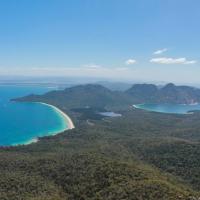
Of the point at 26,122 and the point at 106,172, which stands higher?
the point at 106,172

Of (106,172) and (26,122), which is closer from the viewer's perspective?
(106,172)

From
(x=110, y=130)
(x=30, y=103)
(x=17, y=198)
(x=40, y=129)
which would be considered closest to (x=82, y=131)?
(x=110, y=130)

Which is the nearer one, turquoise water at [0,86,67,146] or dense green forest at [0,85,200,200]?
dense green forest at [0,85,200,200]

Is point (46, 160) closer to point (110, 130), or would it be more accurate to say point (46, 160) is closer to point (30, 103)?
point (110, 130)

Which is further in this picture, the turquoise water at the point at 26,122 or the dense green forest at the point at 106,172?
the turquoise water at the point at 26,122

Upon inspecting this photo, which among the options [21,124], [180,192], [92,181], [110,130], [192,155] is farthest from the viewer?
[21,124]

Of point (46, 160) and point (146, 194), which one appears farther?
point (46, 160)

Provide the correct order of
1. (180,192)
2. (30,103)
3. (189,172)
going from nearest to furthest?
1. (180,192)
2. (189,172)
3. (30,103)
